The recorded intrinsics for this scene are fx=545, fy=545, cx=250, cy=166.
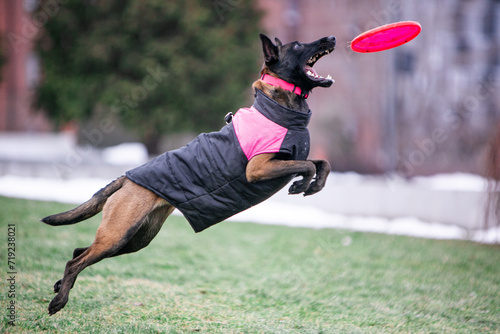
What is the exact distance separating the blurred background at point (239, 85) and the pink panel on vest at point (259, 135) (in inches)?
275

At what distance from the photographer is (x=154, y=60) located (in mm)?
13492

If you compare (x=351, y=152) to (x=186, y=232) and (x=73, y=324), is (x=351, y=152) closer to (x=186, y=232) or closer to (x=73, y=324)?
(x=186, y=232)

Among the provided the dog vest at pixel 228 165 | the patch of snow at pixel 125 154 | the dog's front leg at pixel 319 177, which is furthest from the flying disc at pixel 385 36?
the patch of snow at pixel 125 154

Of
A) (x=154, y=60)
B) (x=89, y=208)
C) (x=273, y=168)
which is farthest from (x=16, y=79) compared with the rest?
(x=273, y=168)

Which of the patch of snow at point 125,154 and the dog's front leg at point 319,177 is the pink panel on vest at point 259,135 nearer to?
the dog's front leg at point 319,177

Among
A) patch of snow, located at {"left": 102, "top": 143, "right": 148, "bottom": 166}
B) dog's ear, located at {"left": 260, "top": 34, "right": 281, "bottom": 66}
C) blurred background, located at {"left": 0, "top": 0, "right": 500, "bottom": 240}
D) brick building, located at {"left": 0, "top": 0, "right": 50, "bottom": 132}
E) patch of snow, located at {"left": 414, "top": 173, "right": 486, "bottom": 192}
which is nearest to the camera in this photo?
dog's ear, located at {"left": 260, "top": 34, "right": 281, "bottom": 66}

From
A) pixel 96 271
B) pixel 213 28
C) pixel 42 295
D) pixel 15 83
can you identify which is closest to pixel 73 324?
pixel 42 295

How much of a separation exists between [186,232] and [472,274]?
4444 mm

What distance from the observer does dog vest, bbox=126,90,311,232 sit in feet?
13.0

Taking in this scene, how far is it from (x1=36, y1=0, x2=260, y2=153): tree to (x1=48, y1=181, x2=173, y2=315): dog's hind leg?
9645 millimetres

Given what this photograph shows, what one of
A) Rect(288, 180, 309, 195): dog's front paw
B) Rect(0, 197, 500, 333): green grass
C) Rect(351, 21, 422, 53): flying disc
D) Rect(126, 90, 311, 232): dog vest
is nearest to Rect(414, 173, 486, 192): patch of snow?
Rect(0, 197, 500, 333): green grass

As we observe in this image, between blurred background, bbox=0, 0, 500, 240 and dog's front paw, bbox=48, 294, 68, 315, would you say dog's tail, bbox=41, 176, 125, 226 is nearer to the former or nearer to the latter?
dog's front paw, bbox=48, 294, 68, 315

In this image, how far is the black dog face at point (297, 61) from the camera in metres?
4.15

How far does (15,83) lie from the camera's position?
108 ft
